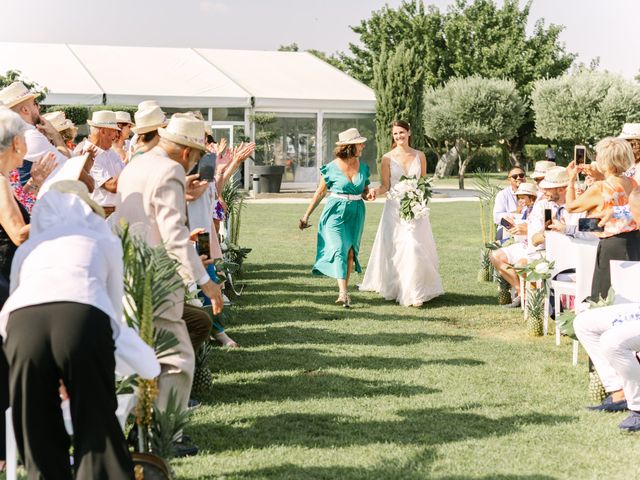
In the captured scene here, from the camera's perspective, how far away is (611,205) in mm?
6879

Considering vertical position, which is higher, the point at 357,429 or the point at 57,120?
the point at 57,120

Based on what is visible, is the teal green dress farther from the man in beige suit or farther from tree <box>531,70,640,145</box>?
tree <box>531,70,640,145</box>

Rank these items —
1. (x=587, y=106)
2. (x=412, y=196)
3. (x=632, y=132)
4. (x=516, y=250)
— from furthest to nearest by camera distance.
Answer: (x=587, y=106) < (x=412, y=196) < (x=516, y=250) < (x=632, y=132)

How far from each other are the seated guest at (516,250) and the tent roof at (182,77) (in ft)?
79.6

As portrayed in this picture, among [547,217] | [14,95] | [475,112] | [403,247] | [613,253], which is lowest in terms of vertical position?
[403,247]

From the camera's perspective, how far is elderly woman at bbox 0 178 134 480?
136 inches

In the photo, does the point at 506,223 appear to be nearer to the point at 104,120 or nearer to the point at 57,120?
the point at 104,120

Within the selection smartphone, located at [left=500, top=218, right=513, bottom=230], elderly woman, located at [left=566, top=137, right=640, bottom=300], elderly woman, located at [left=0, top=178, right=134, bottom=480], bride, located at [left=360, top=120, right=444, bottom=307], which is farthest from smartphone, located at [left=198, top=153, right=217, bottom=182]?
smartphone, located at [left=500, top=218, right=513, bottom=230]

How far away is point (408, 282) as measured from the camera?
10.8 meters

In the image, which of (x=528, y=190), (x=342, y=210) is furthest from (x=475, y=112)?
(x=342, y=210)

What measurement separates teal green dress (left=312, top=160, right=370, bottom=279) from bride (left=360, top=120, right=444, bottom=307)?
365 mm

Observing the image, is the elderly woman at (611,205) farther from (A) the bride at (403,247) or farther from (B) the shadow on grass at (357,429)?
(A) the bride at (403,247)

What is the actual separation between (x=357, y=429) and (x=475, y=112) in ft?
129

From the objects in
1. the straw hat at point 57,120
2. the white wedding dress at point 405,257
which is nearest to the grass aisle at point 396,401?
the white wedding dress at point 405,257
